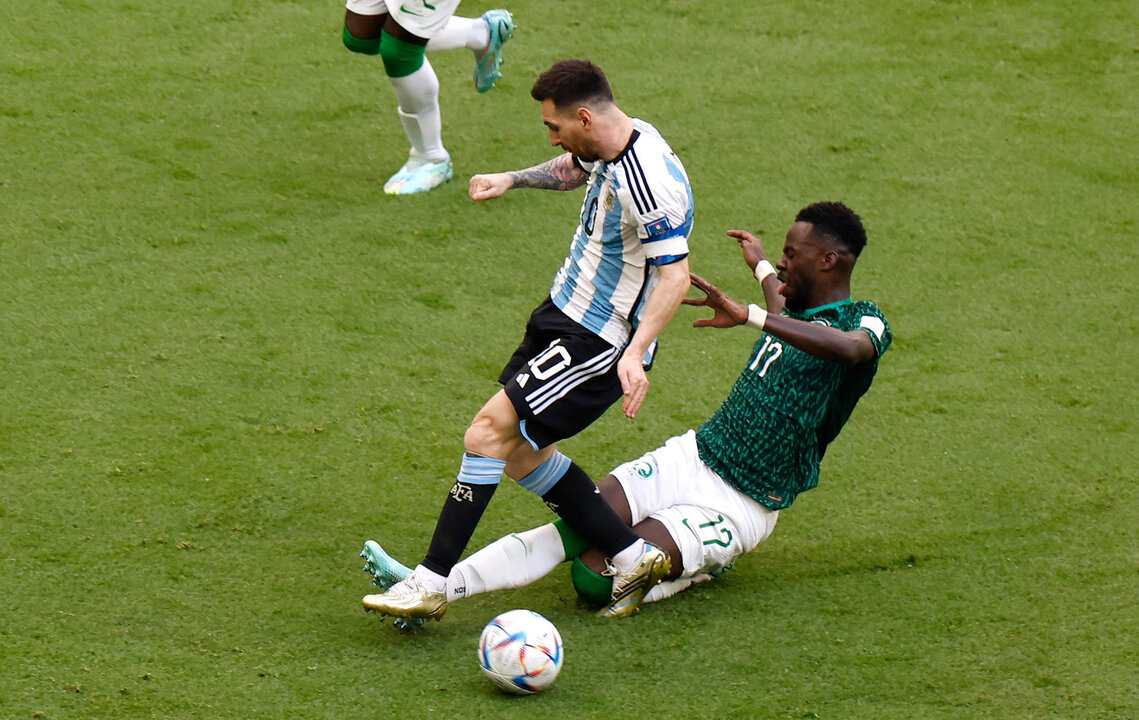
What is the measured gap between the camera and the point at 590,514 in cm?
420

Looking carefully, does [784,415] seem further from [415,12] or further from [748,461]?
[415,12]

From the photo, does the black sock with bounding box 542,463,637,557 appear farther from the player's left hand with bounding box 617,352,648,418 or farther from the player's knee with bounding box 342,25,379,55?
the player's knee with bounding box 342,25,379,55

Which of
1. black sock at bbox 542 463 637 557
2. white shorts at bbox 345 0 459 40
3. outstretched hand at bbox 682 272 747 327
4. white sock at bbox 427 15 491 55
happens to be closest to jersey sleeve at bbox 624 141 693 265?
outstretched hand at bbox 682 272 747 327

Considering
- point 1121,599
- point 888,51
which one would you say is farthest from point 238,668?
point 888,51

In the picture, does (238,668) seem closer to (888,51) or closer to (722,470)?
(722,470)

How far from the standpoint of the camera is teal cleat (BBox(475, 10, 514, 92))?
22.2 ft

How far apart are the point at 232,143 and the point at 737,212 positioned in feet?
8.85

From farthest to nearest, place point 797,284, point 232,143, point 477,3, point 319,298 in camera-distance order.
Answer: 1. point 477,3
2. point 232,143
3. point 319,298
4. point 797,284

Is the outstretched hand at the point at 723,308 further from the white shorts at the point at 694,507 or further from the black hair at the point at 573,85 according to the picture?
the white shorts at the point at 694,507

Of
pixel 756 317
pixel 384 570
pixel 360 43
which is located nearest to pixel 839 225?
pixel 756 317

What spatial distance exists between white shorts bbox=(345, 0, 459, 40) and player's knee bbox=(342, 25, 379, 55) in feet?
0.51

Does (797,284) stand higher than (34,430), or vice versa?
(797,284)

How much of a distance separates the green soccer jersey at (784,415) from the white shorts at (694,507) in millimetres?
52

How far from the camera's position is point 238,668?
376 centimetres
